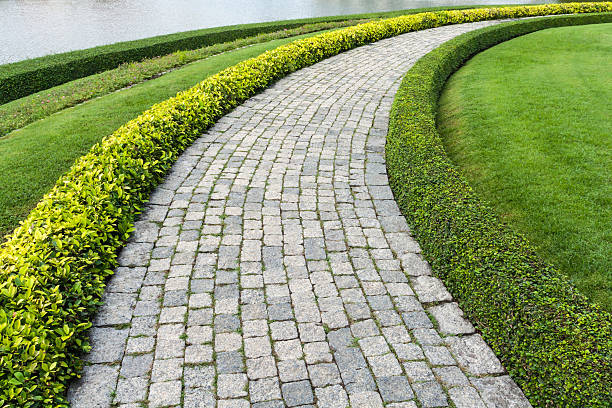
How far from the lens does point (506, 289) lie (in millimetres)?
4207

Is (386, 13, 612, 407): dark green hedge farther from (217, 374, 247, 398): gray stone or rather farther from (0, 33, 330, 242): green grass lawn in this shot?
(0, 33, 330, 242): green grass lawn

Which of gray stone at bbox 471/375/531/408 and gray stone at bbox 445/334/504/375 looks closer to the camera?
gray stone at bbox 471/375/531/408

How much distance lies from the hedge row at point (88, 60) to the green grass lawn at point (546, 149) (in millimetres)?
11134

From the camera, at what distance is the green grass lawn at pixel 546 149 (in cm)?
582

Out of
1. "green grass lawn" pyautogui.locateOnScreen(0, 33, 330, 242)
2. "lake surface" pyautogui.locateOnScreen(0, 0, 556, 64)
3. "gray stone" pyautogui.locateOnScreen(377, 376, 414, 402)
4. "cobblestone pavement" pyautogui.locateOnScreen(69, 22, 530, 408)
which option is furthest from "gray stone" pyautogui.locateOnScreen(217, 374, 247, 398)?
"lake surface" pyautogui.locateOnScreen(0, 0, 556, 64)

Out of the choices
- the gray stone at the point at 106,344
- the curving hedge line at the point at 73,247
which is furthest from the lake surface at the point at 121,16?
the gray stone at the point at 106,344

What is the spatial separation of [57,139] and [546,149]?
30.1 feet

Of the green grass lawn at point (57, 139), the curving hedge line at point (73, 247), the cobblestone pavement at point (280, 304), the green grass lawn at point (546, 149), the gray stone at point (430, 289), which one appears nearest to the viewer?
the curving hedge line at point (73, 247)

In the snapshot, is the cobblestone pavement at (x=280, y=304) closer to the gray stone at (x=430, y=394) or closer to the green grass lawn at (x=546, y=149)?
the gray stone at (x=430, y=394)

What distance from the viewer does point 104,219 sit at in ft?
18.1

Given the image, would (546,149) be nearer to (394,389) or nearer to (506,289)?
(506,289)

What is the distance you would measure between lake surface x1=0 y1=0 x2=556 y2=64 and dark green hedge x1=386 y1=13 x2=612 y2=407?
64.0 ft

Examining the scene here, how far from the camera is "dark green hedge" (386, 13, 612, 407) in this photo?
3.51 meters

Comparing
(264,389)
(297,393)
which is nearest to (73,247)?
(264,389)
